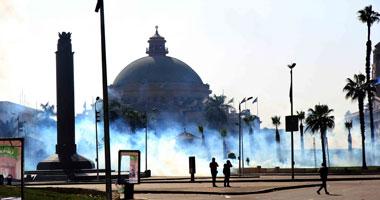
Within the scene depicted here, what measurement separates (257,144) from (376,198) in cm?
14999

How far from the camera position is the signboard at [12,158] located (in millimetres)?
23500

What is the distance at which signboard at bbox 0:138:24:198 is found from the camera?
77.1 feet

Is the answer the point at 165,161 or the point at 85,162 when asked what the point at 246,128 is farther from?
the point at 85,162

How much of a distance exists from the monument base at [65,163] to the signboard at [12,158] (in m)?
62.8

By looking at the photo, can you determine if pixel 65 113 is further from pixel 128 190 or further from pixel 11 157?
pixel 11 157

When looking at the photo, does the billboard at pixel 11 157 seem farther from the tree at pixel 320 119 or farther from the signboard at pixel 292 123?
the tree at pixel 320 119

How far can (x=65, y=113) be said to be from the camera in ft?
287

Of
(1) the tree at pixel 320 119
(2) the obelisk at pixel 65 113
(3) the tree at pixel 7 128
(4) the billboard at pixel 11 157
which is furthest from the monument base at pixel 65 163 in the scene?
(3) the tree at pixel 7 128

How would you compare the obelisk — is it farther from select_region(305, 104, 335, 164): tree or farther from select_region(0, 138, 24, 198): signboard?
select_region(0, 138, 24, 198): signboard

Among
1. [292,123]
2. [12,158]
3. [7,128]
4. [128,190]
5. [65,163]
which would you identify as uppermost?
[7,128]

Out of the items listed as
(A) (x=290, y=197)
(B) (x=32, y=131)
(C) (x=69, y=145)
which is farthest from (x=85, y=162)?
(B) (x=32, y=131)

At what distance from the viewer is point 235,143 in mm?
188375

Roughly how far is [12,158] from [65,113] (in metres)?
64.3

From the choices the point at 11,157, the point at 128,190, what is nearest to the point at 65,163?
the point at 128,190
